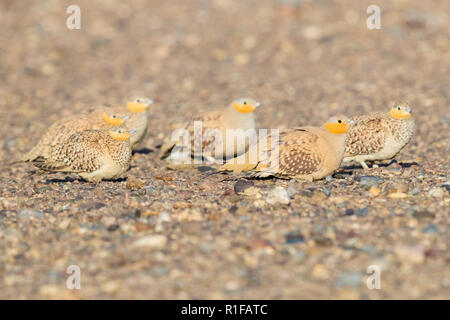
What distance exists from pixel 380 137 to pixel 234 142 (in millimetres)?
2022

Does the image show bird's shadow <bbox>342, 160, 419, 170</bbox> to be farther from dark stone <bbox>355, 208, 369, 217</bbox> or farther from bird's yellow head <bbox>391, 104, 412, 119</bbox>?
dark stone <bbox>355, 208, 369, 217</bbox>

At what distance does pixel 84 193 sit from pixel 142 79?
24.6 feet

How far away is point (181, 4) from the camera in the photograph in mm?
19297

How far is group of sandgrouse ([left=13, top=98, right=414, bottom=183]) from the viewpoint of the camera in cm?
814

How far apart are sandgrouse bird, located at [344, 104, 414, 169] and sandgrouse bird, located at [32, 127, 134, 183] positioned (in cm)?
293

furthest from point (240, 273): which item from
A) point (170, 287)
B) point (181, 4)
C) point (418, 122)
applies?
point (181, 4)

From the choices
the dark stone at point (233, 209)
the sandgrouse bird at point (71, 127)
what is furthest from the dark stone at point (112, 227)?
A: the sandgrouse bird at point (71, 127)

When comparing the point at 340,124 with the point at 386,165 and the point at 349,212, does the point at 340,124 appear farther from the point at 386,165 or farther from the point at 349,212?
the point at 349,212

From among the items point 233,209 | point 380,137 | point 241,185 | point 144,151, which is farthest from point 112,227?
point 144,151

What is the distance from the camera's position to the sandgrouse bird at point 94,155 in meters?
8.45

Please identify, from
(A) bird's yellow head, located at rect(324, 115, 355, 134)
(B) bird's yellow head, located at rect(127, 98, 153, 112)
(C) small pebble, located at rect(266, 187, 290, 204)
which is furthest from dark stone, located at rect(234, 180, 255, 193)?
(B) bird's yellow head, located at rect(127, 98, 153, 112)

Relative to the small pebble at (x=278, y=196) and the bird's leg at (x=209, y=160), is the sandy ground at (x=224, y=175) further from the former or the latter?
the bird's leg at (x=209, y=160)

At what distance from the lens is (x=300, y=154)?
26.5 feet

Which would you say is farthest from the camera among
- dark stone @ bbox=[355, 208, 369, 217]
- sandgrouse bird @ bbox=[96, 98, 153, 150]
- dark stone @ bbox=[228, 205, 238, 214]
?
sandgrouse bird @ bbox=[96, 98, 153, 150]
